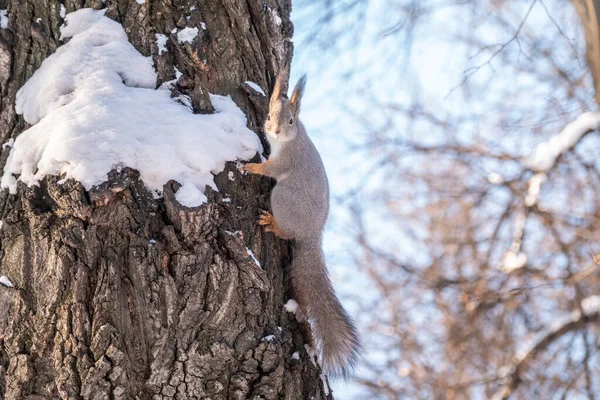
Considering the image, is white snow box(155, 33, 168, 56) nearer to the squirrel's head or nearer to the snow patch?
the squirrel's head

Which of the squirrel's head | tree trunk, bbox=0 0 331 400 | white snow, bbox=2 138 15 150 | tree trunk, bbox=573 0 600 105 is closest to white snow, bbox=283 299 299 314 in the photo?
tree trunk, bbox=0 0 331 400

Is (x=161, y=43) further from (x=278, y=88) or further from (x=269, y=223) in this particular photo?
(x=269, y=223)

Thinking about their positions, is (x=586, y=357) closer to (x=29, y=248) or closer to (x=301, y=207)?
(x=301, y=207)

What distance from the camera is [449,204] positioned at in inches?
206

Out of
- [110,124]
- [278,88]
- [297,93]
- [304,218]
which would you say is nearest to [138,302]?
[110,124]

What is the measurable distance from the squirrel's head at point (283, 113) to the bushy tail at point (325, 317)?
18.4 inches

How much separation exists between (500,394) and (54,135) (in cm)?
320

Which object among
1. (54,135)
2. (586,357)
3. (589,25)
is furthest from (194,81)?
(586,357)

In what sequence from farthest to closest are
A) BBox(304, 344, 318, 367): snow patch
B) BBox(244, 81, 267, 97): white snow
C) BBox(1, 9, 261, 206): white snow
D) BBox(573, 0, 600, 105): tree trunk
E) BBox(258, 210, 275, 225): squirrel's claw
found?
BBox(244, 81, 267, 97): white snow
BBox(258, 210, 275, 225): squirrel's claw
BBox(304, 344, 318, 367): snow patch
BBox(1, 9, 261, 206): white snow
BBox(573, 0, 600, 105): tree trunk

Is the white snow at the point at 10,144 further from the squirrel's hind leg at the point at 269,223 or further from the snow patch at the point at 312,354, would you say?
the snow patch at the point at 312,354

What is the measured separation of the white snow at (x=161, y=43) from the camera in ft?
7.12

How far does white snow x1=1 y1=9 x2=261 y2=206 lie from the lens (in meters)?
1.86

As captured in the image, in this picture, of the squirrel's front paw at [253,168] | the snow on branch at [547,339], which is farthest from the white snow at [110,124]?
the snow on branch at [547,339]

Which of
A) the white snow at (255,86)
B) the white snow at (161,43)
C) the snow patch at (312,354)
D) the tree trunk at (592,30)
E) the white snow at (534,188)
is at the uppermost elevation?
the tree trunk at (592,30)
